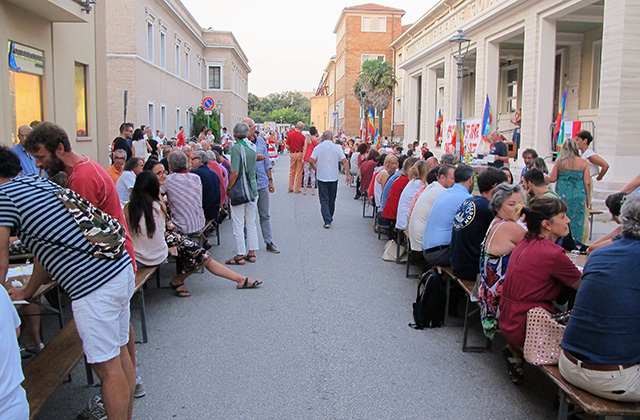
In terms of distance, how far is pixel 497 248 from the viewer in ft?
15.3

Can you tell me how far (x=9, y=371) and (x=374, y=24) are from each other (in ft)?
207

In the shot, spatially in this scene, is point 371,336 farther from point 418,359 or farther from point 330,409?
point 330,409

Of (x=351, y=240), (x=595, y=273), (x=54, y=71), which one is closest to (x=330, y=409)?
(x=595, y=273)

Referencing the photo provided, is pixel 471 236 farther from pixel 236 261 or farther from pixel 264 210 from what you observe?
pixel 264 210

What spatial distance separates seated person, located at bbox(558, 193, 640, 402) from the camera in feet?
10.2

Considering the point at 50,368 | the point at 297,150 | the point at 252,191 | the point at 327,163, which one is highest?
the point at 297,150

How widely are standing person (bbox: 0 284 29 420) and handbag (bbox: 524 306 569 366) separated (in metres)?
3.05

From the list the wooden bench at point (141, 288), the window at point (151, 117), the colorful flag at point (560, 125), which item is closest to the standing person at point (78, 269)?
the wooden bench at point (141, 288)

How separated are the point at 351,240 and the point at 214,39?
42952 millimetres

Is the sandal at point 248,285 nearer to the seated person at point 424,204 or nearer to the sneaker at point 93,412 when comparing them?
the seated person at point 424,204

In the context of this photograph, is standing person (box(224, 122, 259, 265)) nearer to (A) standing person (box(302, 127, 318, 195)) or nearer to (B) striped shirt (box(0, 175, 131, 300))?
(B) striped shirt (box(0, 175, 131, 300))

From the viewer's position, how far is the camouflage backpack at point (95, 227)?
3.03 meters

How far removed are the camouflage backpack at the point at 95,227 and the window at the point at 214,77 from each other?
1909 inches

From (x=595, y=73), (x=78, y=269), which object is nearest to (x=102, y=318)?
(x=78, y=269)
